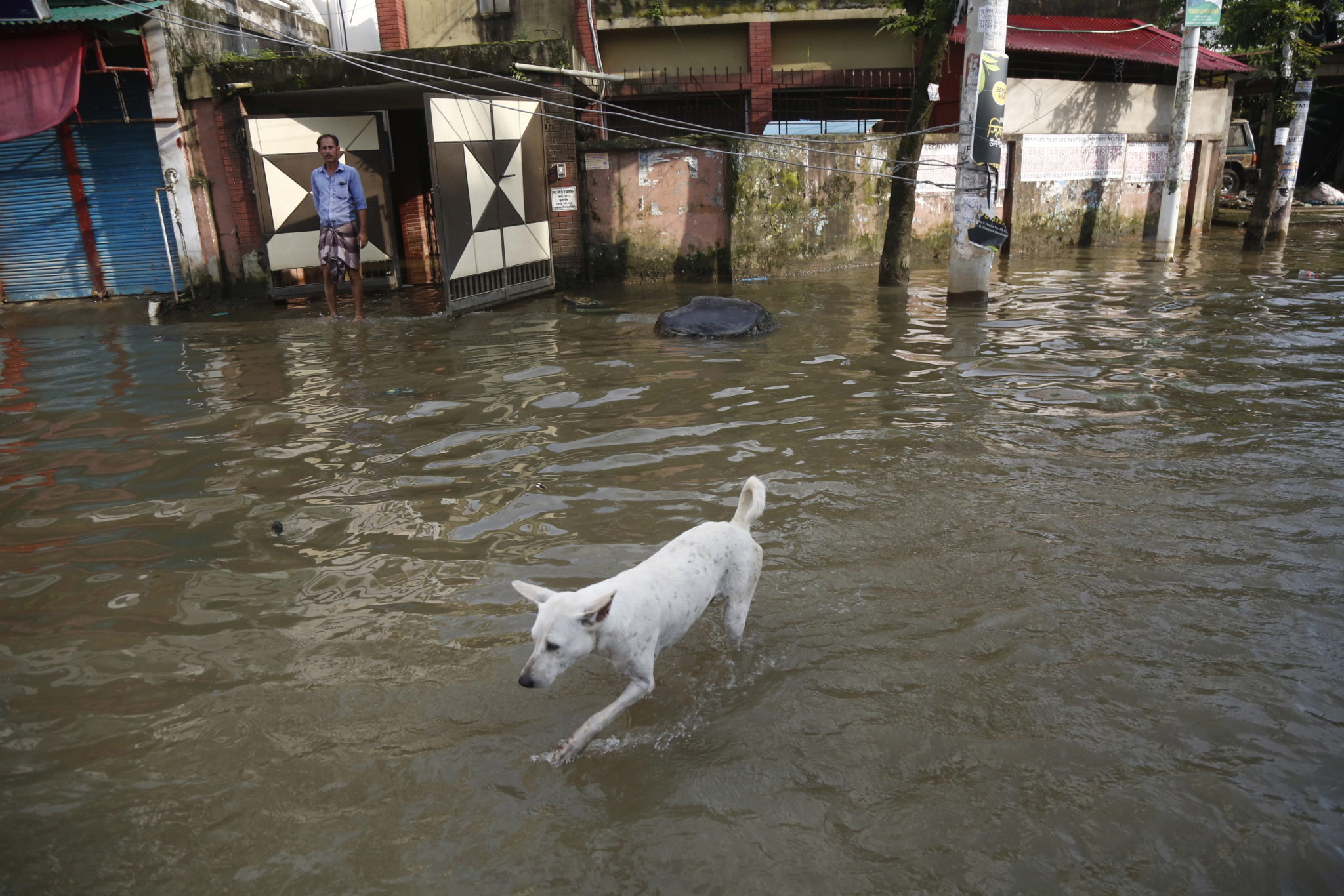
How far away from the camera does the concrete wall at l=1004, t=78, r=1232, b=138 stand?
16.3 meters

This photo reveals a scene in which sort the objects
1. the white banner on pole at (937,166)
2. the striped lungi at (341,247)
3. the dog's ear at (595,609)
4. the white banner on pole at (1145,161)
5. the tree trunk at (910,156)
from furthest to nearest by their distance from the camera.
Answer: the white banner on pole at (1145,161)
the white banner on pole at (937,166)
the tree trunk at (910,156)
the striped lungi at (341,247)
the dog's ear at (595,609)

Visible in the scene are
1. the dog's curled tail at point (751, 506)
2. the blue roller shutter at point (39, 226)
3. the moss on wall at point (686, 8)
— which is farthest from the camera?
the moss on wall at point (686, 8)

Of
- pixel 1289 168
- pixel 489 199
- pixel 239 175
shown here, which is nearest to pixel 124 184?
pixel 239 175

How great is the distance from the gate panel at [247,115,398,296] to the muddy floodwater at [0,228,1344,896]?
521cm

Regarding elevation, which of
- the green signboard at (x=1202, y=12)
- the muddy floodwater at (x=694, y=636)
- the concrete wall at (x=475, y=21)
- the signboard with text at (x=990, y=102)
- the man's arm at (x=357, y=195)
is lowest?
the muddy floodwater at (x=694, y=636)

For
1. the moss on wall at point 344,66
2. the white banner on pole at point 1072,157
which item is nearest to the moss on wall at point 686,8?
the white banner on pole at point 1072,157

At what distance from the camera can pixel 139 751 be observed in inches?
129

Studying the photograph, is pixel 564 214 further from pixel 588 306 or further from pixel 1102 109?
pixel 1102 109

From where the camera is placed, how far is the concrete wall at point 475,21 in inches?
766

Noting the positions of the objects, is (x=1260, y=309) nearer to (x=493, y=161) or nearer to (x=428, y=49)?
(x=493, y=161)

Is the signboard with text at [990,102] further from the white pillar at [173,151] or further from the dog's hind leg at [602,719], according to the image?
the white pillar at [173,151]

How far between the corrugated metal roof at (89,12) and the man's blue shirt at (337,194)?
11.9 ft

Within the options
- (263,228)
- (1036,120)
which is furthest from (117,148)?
(1036,120)

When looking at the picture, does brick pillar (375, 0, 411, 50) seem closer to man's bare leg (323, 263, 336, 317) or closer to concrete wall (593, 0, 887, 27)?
concrete wall (593, 0, 887, 27)
